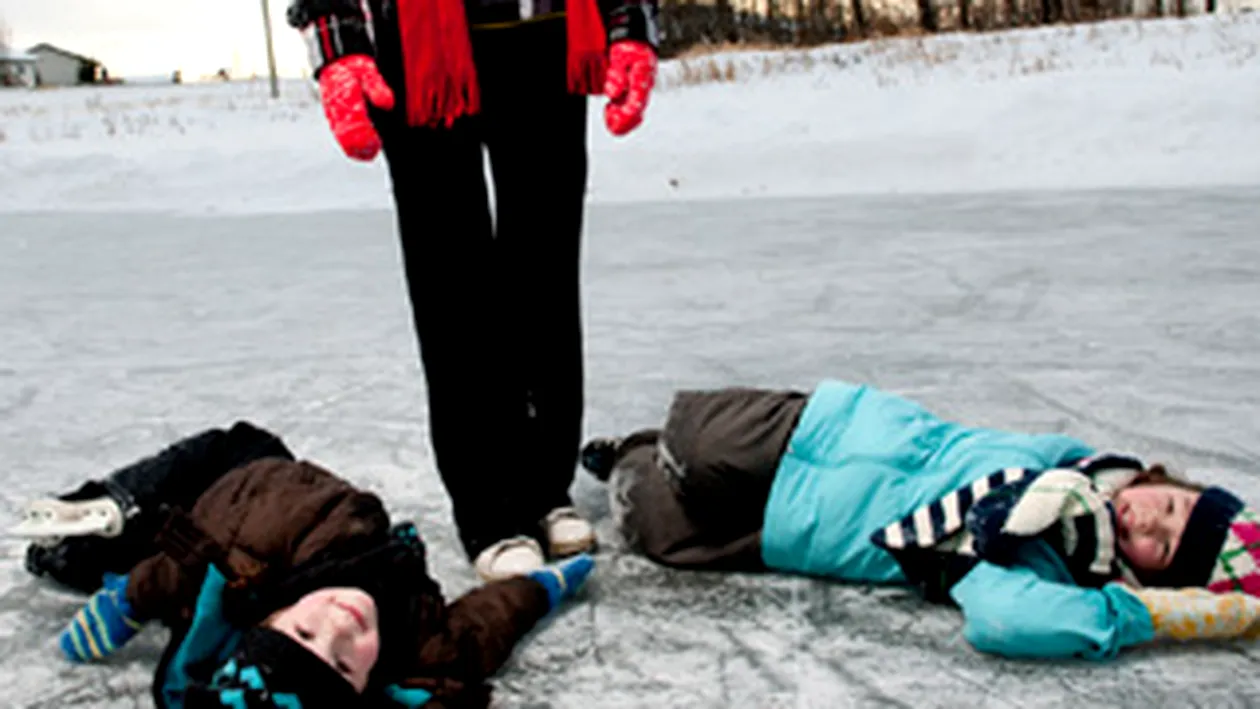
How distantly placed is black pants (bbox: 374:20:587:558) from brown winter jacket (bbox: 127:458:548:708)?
200mm

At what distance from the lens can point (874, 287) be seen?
14.0 ft

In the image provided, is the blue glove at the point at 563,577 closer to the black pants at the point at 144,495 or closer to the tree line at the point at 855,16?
the black pants at the point at 144,495

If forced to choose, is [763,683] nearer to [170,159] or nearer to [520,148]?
[520,148]

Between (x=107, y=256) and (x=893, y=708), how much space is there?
5.52m

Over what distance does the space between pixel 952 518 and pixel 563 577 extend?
57cm

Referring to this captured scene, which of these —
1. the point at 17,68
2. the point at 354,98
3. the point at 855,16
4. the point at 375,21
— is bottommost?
the point at 354,98

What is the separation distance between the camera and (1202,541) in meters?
1.68

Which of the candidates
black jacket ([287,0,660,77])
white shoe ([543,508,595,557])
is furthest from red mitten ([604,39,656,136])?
white shoe ([543,508,595,557])

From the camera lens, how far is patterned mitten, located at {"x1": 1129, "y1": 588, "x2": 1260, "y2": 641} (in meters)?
1.59

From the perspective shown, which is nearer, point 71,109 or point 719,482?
point 719,482

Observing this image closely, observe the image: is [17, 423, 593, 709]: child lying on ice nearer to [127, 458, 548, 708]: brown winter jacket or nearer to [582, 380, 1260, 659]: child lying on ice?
[127, 458, 548, 708]: brown winter jacket

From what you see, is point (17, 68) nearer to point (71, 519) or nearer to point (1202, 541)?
point (71, 519)

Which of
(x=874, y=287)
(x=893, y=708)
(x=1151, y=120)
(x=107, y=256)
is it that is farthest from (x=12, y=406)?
(x=1151, y=120)

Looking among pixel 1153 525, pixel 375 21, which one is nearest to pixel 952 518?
pixel 1153 525
